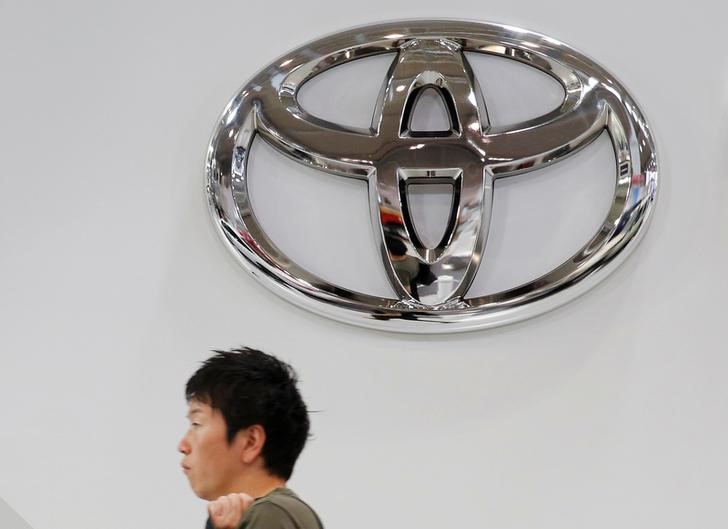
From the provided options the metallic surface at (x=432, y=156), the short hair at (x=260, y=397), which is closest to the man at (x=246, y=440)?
the short hair at (x=260, y=397)

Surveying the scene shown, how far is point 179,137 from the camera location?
1.22 m

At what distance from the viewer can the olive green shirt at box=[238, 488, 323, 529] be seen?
108 cm

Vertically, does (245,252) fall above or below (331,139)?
below

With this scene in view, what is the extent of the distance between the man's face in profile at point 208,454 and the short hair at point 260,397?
0.04 ft

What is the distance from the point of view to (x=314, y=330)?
117 cm

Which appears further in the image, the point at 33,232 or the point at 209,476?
the point at 33,232

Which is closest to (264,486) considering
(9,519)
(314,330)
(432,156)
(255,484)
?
(255,484)

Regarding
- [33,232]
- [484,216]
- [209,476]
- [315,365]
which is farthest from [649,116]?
[33,232]

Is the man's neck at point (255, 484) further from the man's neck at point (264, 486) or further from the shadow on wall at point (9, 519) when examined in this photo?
the shadow on wall at point (9, 519)

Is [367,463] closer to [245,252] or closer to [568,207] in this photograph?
[245,252]

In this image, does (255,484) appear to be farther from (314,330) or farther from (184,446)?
(314,330)

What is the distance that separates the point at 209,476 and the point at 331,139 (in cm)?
49

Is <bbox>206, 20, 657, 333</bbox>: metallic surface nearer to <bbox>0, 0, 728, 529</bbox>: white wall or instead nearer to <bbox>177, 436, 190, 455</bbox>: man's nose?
<bbox>0, 0, 728, 529</bbox>: white wall

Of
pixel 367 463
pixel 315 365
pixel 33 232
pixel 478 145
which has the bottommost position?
pixel 367 463
